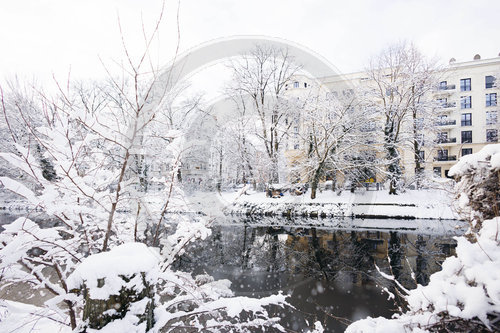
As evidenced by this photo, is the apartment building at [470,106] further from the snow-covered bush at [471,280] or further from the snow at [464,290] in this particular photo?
the snow at [464,290]

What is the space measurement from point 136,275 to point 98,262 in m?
0.21

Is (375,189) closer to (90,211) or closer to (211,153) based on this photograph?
(211,153)

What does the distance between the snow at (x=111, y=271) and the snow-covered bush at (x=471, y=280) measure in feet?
4.94

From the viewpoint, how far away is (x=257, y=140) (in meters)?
21.4

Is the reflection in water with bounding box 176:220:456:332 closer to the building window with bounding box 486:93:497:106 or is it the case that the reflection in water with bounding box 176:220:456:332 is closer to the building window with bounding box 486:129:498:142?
the building window with bounding box 486:129:498:142

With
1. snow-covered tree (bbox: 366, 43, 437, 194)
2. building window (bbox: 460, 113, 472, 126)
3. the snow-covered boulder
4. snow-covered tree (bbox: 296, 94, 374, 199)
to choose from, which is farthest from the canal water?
building window (bbox: 460, 113, 472, 126)

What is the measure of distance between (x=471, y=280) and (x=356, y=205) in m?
16.2

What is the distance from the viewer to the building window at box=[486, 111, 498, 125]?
27.9 m

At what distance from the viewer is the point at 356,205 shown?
16062mm

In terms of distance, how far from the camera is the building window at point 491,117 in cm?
2785

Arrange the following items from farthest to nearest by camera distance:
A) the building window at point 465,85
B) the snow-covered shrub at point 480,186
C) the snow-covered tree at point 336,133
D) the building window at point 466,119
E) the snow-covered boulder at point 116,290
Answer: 1. the building window at point 466,119
2. the building window at point 465,85
3. the snow-covered tree at point 336,133
4. the snow-covered shrub at point 480,186
5. the snow-covered boulder at point 116,290

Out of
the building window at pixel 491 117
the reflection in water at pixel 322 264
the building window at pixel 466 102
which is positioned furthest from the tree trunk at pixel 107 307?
the building window at pixel 466 102

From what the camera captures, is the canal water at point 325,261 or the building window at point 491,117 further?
the building window at point 491,117

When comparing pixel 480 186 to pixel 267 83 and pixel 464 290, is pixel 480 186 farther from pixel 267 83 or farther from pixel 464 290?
pixel 267 83
